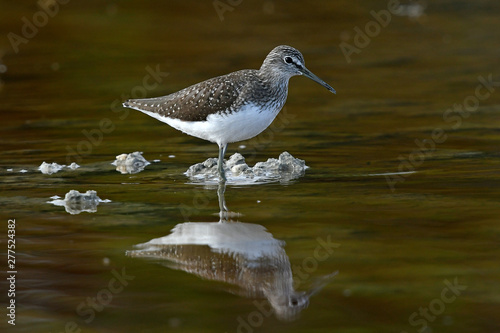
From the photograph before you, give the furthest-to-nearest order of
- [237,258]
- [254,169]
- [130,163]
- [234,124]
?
[130,163], [254,169], [234,124], [237,258]

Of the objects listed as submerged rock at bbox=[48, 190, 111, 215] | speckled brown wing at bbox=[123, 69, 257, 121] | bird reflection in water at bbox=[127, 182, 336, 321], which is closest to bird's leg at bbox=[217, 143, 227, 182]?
speckled brown wing at bbox=[123, 69, 257, 121]

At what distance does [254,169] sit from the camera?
12.1 metres

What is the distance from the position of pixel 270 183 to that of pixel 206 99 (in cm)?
144

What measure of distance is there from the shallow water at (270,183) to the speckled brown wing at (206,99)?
0.88 meters

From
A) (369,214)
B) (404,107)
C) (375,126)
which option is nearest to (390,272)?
(369,214)

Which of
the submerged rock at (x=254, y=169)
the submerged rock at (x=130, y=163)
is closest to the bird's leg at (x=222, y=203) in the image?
the submerged rock at (x=254, y=169)

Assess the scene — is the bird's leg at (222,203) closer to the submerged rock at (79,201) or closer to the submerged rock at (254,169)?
the submerged rock at (254,169)

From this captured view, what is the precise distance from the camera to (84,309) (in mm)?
7184

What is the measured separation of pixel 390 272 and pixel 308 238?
1.28 metres

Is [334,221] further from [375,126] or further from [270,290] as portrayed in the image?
[375,126]

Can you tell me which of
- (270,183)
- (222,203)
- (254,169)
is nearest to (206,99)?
(254,169)

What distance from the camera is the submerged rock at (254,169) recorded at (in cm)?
1191

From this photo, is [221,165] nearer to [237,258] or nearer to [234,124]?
[234,124]

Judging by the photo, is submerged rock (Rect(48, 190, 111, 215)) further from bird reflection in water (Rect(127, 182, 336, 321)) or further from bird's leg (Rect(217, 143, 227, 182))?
bird's leg (Rect(217, 143, 227, 182))
